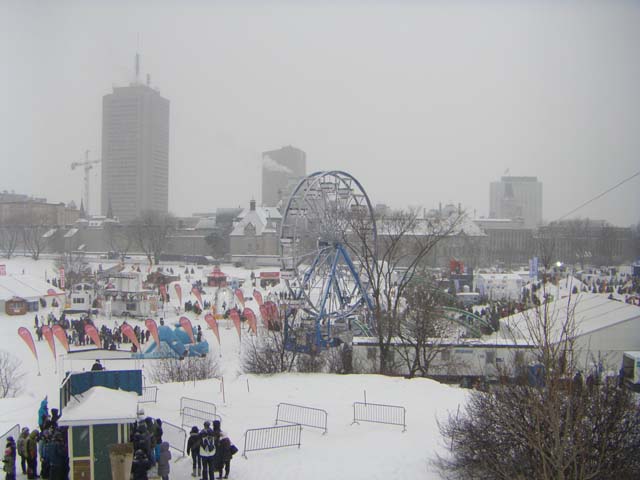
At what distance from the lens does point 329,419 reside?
12.6 meters

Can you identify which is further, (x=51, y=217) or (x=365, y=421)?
(x=51, y=217)

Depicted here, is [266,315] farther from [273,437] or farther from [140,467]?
[140,467]

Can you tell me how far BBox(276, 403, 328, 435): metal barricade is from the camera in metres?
12.2

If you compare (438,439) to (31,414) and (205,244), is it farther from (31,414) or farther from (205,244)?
(205,244)

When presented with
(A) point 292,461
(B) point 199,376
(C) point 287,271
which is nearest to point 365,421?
(A) point 292,461

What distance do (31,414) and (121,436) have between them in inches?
204

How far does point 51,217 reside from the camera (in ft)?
317

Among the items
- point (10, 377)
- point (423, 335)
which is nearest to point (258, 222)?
point (10, 377)

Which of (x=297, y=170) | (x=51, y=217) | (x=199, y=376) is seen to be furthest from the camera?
(x=297, y=170)

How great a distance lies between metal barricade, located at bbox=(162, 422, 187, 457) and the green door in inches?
71.4

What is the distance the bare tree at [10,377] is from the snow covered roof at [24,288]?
1132cm

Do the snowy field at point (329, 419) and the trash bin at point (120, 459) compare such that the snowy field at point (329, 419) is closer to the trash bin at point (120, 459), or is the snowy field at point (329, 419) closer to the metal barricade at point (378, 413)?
the metal barricade at point (378, 413)

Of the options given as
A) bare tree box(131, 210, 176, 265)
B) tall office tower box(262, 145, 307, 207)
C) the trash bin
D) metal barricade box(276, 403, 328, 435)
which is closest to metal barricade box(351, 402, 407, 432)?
metal barricade box(276, 403, 328, 435)

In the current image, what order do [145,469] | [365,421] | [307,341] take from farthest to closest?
[307,341] < [365,421] < [145,469]
